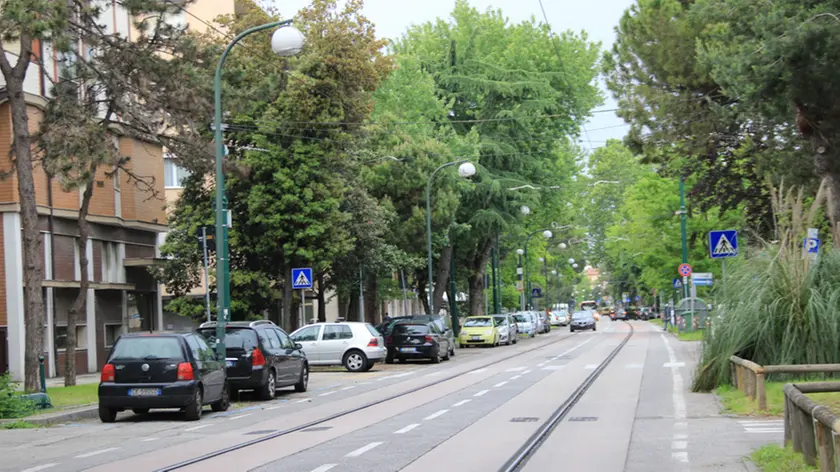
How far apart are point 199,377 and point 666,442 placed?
333 inches

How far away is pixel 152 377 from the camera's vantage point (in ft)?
57.2

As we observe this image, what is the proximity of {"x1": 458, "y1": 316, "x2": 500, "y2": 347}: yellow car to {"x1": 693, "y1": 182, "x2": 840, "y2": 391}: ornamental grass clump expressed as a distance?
31074 millimetres

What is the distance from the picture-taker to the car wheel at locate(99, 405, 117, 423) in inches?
695

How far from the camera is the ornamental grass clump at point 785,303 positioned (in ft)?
53.0

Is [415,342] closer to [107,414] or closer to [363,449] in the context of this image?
[107,414]

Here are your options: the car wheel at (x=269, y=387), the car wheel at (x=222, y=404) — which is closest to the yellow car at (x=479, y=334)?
the car wheel at (x=269, y=387)

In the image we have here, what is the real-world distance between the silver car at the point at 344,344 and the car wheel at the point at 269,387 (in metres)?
9.82

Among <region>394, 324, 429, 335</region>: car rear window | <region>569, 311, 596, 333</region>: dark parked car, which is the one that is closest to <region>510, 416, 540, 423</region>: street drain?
<region>394, 324, 429, 335</region>: car rear window

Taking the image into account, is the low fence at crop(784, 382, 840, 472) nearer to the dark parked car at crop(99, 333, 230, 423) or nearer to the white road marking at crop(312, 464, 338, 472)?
the white road marking at crop(312, 464, 338, 472)

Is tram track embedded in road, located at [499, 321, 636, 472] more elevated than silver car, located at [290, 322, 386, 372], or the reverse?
silver car, located at [290, 322, 386, 372]

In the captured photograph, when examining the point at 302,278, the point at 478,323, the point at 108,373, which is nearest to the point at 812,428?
the point at 108,373

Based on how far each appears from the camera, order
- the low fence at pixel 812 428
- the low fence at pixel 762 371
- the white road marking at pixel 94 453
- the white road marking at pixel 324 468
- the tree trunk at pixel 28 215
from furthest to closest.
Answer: the tree trunk at pixel 28 215 → the low fence at pixel 762 371 → the white road marking at pixel 94 453 → the white road marking at pixel 324 468 → the low fence at pixel 812 428

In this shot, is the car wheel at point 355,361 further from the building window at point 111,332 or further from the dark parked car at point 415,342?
the building window at point 111,332

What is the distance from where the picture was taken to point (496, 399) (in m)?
19.5
